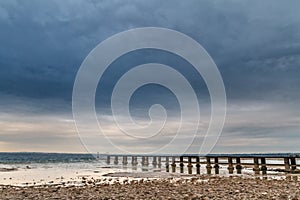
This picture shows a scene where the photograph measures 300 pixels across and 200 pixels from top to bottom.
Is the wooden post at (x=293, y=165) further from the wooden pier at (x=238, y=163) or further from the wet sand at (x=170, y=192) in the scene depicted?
the wet sand at (x=170, y=192)

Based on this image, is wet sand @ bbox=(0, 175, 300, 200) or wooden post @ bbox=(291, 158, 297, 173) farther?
wooden post @ bbox=(291, 158, 297, 173)

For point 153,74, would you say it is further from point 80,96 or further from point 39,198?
point 39,198

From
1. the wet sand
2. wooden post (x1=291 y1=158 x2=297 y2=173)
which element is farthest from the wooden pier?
the wet sand

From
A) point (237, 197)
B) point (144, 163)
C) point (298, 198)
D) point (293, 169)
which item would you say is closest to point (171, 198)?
point (237, 197)

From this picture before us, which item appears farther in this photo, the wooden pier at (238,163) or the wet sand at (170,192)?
the wooden pier at (238,163)

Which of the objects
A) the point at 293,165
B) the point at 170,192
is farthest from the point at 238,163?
the point at 170,192

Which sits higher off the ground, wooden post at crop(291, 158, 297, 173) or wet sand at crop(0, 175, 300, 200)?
wooden post at crop(291, 158, 297, 173)

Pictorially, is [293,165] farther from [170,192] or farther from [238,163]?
[170,192]

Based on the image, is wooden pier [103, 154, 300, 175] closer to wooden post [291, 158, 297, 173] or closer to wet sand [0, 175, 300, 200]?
wooden post [291, 158, 297, 173]

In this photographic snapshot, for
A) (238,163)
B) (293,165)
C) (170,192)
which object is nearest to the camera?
(170,192)

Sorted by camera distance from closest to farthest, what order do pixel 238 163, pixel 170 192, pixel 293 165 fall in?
pixel 170 192 → pixel 293 165 → pixel 238 163

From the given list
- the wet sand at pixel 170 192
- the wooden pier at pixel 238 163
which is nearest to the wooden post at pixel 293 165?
the wooden pier at pixel 238 163

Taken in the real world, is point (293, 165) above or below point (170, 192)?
above

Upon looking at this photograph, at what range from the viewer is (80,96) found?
31797 millimetres
